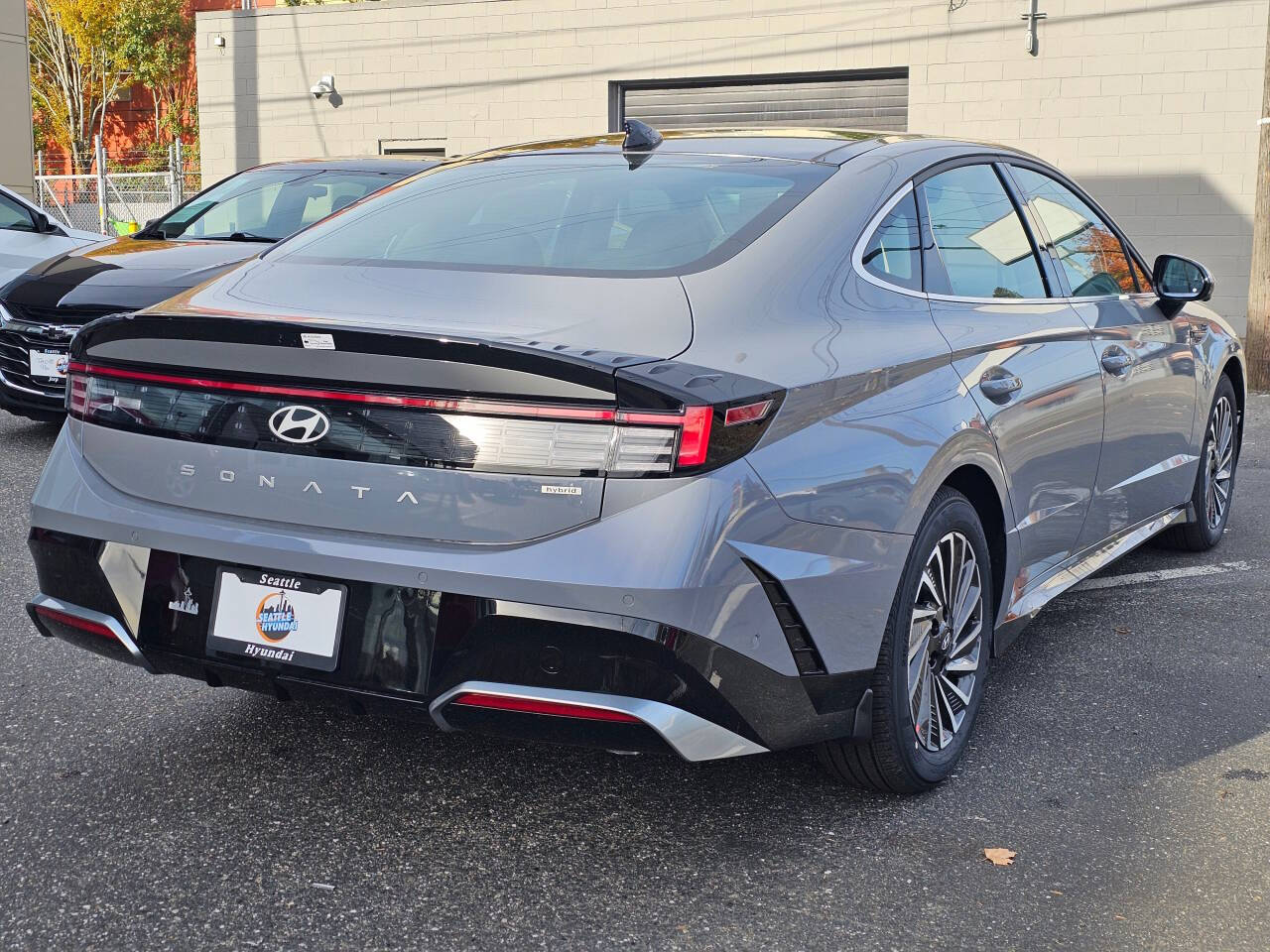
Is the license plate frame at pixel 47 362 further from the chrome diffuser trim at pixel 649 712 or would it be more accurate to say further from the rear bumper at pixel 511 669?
the chrome diffuser trim at pixel 649 712

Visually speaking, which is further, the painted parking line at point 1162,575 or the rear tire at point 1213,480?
Answer: the rear tire at point 1213,480

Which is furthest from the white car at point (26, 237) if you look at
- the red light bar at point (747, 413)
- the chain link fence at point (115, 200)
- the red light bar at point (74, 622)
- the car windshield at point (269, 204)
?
the chain link fence at point (115, 200)

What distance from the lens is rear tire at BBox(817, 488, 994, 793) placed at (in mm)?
2961

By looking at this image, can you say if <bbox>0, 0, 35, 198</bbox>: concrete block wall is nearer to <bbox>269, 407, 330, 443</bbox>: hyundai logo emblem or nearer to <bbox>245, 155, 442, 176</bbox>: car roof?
<bbox>245, 155, 442, 176</bbox>: car roof

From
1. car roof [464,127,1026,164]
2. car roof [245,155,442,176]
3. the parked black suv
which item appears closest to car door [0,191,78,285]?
the parked black suv

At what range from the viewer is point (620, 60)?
16.8 m

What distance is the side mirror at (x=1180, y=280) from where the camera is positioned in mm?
4742

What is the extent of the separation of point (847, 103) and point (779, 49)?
1012 millimetres

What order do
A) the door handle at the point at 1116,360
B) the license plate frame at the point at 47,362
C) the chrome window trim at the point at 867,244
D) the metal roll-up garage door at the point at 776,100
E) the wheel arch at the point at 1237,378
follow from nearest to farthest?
the chrome window trim at the point at 867,244 → the door handle at the point at 1116,360 → the wheel arch at the point at 1237,378 → the license plate frame at the point at 47,362 → the metal roll-up garage door at the point at 776,100

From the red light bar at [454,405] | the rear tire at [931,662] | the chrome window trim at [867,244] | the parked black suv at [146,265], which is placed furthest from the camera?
the parked black suv at [146,265]

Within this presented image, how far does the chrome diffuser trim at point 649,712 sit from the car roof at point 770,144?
156 cm

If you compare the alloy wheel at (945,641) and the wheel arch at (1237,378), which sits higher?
the wheel arch at (1237,378)

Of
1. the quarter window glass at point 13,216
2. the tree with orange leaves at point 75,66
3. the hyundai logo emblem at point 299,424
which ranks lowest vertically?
the hyundai logo emblem at point 299,424

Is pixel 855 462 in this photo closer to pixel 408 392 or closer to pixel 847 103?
pixel 408 392
